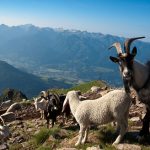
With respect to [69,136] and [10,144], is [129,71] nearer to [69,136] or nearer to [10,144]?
[69,136]

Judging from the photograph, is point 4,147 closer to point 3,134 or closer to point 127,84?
point 3,134

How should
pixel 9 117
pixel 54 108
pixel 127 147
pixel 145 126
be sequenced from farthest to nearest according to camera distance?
pixel 9 117 < pixel 54 108 < pixel 145 126 < pixel 127 147

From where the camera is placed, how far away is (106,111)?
1213cm

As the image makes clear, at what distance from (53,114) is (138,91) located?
21.6 ft

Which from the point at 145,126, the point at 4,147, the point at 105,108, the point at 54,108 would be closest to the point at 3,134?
the point at 4,147

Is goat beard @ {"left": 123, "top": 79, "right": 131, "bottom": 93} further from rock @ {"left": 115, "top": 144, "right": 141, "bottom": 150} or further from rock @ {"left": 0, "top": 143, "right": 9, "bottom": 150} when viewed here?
rock @ {"left": 0, "top": 143, "right": 9, "bottom": 150}

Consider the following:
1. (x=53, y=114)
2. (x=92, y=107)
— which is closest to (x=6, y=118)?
(x=53, y=114)

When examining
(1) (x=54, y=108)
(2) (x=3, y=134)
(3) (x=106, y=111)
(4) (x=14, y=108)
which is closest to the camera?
(3) (x=106, y=111)

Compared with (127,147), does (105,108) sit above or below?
above

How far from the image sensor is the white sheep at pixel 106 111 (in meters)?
11.9

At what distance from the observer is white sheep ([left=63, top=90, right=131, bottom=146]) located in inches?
469

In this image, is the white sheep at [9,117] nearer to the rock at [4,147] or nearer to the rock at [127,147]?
the rock at [4,147]

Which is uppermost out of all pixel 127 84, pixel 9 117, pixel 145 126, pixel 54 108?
pixel 127 84

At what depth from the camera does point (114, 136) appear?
13.0m
